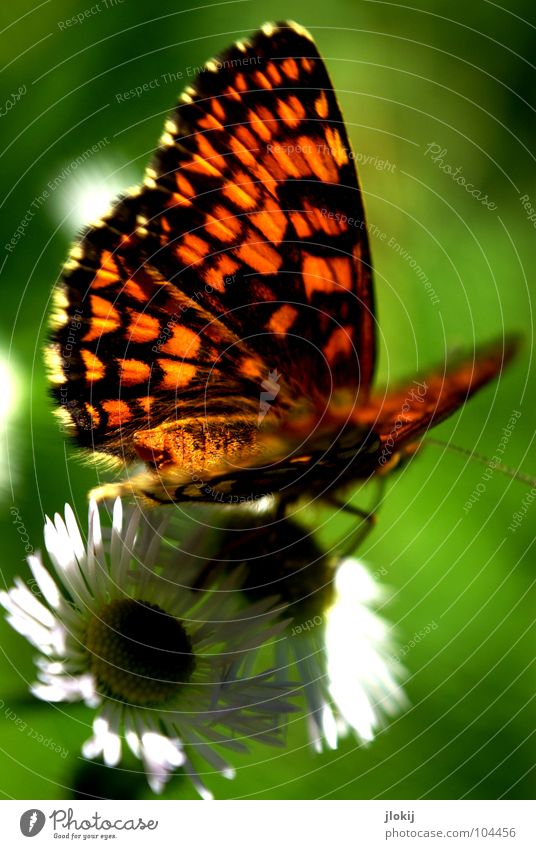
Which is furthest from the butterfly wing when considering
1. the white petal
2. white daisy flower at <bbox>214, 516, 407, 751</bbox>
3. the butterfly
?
the white petal

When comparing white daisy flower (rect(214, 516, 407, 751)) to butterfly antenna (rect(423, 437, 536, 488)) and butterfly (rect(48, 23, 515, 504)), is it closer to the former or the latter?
butterfly (rect(48, 23, 515, 504))

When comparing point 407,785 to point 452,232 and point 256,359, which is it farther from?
point 452,232

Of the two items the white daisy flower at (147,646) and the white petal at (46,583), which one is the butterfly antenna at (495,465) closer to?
the white daisy flower at (147,646)

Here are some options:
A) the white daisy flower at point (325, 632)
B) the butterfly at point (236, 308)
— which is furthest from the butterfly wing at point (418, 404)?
the white daisy flower at point (325, 632)

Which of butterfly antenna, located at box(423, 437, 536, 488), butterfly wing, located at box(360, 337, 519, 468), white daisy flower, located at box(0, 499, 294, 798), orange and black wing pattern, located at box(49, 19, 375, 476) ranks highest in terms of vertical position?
orange and black wing pattern, located at box(49, 19, 375, 476)

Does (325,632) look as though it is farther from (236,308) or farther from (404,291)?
(404,291)
